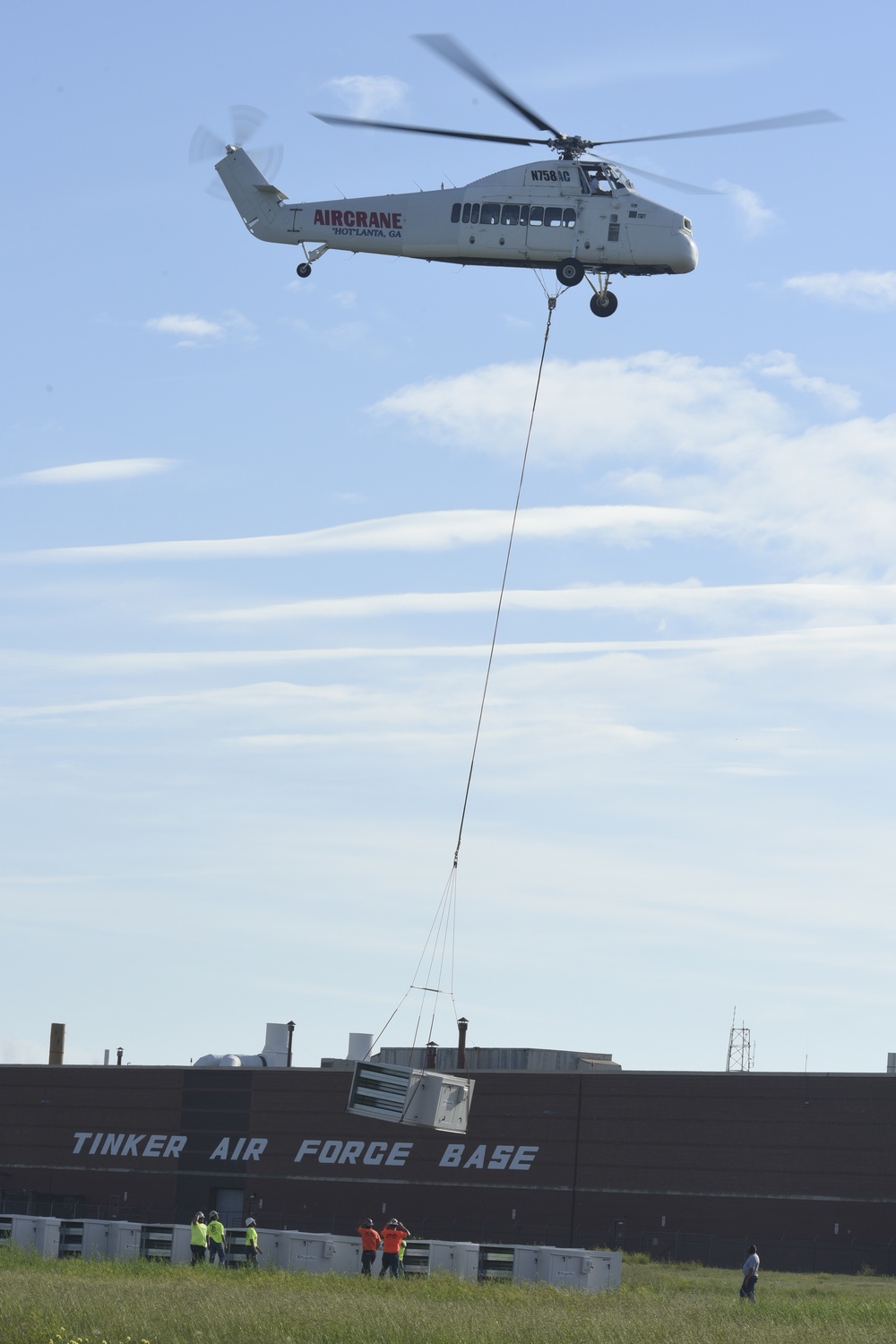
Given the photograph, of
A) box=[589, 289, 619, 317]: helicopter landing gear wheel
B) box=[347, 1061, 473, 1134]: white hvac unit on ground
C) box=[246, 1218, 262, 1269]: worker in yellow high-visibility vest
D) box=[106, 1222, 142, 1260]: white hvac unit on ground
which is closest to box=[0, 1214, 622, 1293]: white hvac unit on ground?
box=[106, 1222, 142, 1260]: white hvac unit on ground

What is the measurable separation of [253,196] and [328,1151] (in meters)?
33.1

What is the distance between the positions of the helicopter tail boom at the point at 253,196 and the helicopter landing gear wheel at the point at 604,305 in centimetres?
715

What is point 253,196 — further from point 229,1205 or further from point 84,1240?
point 229,1205

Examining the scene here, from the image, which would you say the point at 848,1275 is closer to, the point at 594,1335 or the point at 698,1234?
the point at 698,1234

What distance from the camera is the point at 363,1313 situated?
2497 centimetres

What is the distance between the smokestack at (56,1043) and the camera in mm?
69375

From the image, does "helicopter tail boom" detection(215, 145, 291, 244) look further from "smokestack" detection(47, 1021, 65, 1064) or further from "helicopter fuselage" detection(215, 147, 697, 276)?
"smokestack" detection(47, 1021, 65, 1064)

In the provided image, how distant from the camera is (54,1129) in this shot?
2571 inches

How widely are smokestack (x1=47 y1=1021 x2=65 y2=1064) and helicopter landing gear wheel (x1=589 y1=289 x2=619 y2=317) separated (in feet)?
148

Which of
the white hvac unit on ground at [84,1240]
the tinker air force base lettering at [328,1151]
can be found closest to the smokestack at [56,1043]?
the tinker air force base lettering at [328,1151]

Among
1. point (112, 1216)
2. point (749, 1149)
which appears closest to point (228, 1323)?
point (749, 1149)

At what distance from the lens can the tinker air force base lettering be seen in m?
55.5

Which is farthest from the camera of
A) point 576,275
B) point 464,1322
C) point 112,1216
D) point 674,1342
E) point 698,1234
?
point 112,1216

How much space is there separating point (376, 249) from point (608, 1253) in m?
20.2
